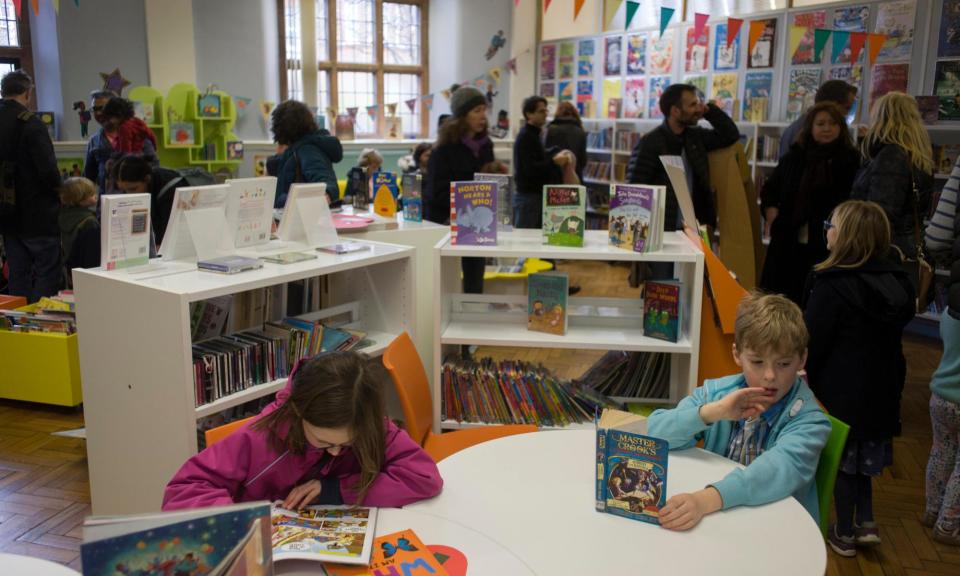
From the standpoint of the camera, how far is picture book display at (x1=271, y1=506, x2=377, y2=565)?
1447mm

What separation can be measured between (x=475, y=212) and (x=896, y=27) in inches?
174

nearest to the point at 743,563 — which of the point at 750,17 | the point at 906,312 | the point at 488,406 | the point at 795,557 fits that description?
the point at 795,557

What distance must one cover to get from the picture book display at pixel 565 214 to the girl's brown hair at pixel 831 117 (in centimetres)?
164

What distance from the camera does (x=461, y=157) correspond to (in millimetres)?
4441

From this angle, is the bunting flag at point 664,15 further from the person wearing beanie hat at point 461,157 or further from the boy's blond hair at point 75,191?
the boy's blond hair at point 75,191

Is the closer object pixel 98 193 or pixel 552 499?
pixel 552 499

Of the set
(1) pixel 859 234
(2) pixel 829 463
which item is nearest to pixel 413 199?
(1) pixel 859 234

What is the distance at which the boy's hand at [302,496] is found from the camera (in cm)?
169

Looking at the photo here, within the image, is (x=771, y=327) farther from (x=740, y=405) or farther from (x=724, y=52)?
(x=724, y=52)

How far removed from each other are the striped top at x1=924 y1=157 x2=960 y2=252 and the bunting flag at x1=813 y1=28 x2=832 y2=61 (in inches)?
137

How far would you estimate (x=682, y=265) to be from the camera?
3172 mm

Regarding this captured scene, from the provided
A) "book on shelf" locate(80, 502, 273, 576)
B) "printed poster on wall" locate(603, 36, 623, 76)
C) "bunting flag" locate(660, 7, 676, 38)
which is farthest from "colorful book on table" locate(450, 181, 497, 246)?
"printed poster on wall" locate(603, 36, 623, 76)

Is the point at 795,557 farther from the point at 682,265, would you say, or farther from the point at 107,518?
the point at 682,265

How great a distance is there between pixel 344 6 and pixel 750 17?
442cm
